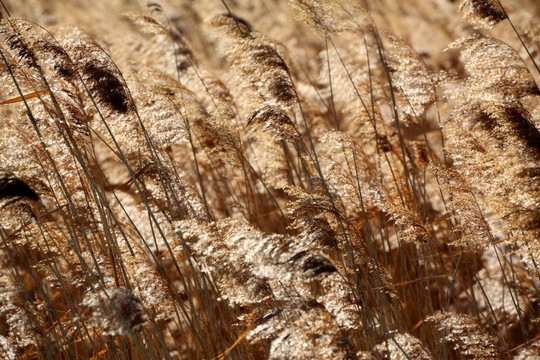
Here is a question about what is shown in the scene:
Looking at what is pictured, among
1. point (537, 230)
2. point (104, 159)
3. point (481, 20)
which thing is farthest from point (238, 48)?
point (104, 159)

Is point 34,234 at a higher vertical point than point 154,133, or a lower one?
lower

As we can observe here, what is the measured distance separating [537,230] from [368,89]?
2.10 metres

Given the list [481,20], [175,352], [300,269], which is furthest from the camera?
[175,352]

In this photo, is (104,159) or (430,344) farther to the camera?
(104,159)

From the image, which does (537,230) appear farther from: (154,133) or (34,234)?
(34,234)

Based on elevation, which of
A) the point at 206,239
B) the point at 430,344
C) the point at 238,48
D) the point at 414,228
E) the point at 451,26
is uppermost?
the point at 451,26

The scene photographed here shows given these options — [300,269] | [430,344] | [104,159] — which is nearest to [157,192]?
[300,269]

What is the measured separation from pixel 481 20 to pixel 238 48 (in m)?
1.22

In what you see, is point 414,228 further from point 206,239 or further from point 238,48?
point 238,48

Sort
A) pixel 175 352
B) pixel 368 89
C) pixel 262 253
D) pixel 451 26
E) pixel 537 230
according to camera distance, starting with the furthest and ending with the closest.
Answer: pixel 451 26
pixel 368 89
pixel 175 352
pixel 537 230
pixel 262 253

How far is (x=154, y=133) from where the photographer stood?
8.39ft

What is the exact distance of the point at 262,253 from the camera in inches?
62.6

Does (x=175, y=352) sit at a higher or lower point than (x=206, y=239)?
lower

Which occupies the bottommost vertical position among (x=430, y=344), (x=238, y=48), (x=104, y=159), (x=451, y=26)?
(x=430, y=344)
